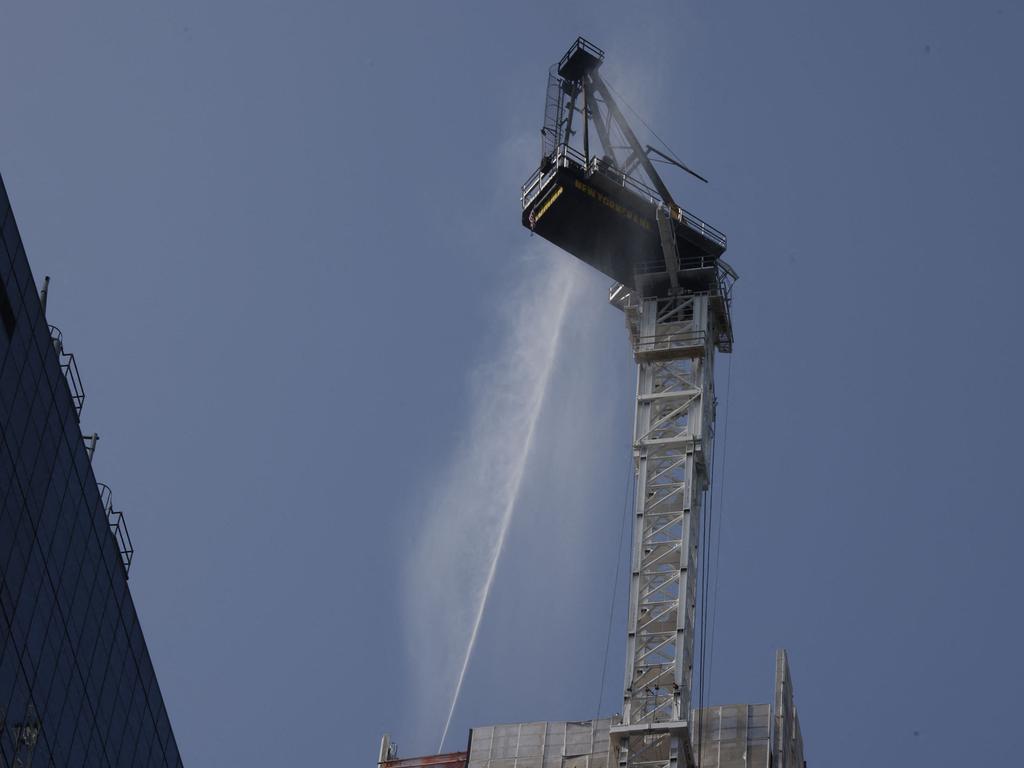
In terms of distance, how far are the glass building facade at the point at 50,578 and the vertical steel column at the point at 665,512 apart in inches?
852

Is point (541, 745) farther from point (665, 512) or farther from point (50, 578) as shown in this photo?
point (50, 578)

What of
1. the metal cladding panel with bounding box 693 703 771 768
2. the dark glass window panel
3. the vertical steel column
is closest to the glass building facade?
the dark glass window panel

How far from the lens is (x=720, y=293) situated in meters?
109

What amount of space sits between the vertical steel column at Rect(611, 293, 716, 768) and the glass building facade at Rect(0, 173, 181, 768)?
21.6 metres

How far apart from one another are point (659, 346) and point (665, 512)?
8.19 m

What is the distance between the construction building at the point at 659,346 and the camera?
10269 cm

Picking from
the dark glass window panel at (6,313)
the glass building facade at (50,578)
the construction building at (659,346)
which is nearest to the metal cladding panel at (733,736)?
the construction building at (659,346)

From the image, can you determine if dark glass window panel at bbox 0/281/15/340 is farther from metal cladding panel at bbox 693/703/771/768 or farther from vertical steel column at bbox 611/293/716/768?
metal cladding panel at bbox 693/703/771/768

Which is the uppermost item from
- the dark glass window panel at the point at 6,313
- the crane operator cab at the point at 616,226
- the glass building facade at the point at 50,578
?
the crane operator cab at the point at 616,226

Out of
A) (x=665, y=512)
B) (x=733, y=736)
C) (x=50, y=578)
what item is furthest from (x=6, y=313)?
(x=733, y=736)

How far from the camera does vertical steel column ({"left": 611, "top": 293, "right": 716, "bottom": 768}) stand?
97500 mm

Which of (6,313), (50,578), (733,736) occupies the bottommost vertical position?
(50,578)

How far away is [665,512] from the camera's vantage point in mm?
104188

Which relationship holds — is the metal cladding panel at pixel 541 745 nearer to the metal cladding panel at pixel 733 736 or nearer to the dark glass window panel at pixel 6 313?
the metal cladding panel at pixel 733 736
